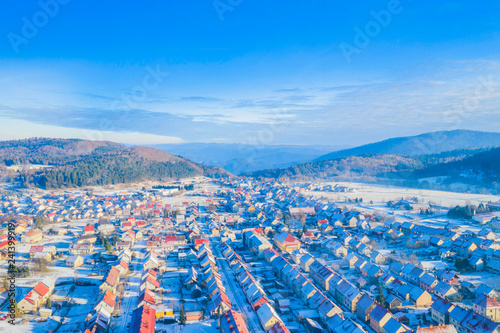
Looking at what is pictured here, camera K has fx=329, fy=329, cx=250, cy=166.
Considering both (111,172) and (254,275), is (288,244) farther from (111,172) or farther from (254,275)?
(111,172)

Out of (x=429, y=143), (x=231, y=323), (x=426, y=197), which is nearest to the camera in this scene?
(x=231, y=323)

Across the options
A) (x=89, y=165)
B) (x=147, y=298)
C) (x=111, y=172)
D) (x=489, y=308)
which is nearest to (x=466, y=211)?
(x=489, y=308)

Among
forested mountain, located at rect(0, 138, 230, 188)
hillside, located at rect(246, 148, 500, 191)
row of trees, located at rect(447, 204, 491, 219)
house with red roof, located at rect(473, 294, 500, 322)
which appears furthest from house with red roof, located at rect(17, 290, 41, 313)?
hillside, located at rect(246, 148, 500, 191)

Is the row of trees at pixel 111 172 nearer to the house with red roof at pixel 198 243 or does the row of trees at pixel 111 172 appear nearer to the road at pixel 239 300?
the house with red roof at pixel 198 243

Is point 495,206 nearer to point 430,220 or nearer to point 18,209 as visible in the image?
point 430,220

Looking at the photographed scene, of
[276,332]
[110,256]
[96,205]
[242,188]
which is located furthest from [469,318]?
[242,188]

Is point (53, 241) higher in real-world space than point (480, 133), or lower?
lower
